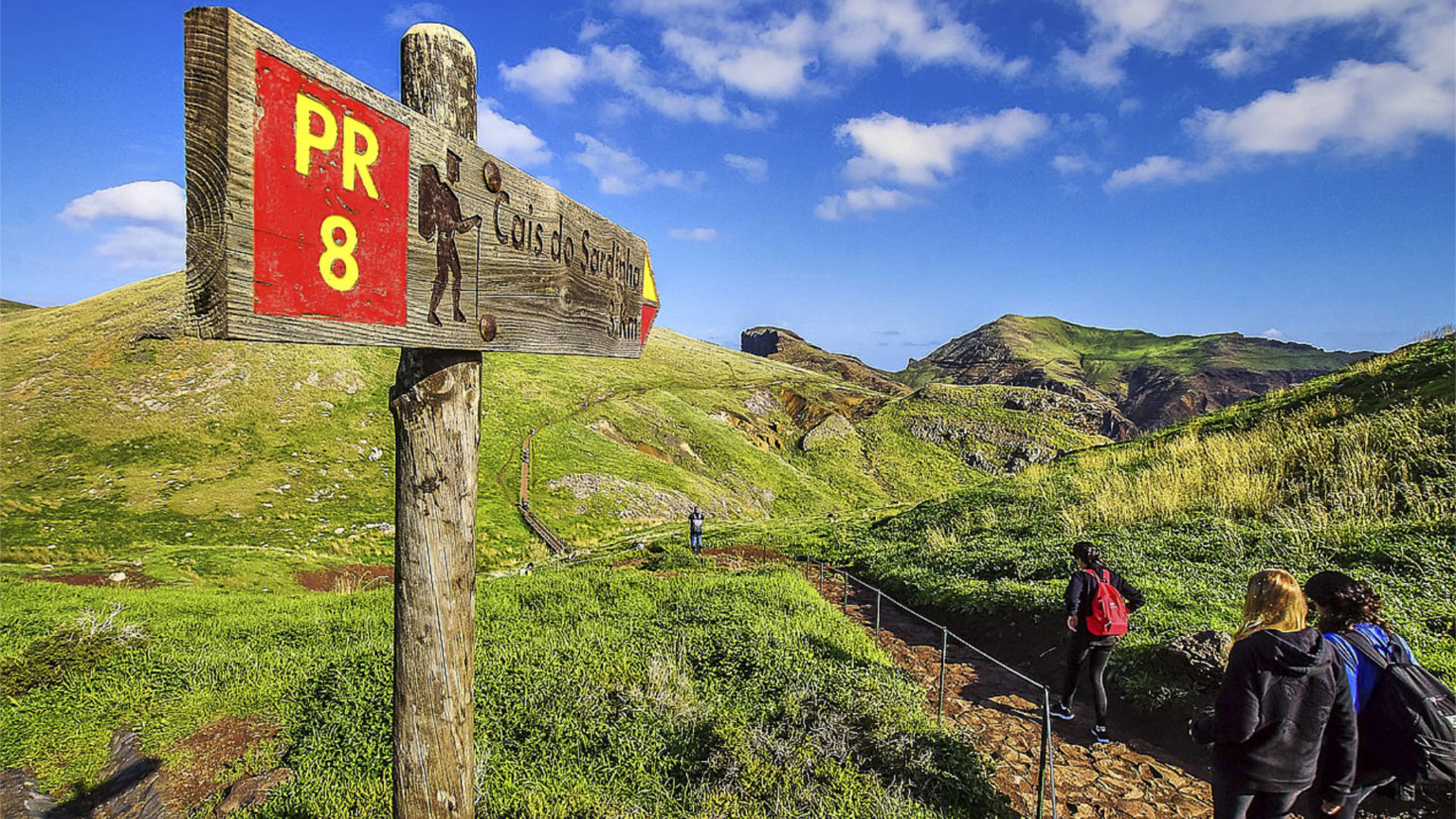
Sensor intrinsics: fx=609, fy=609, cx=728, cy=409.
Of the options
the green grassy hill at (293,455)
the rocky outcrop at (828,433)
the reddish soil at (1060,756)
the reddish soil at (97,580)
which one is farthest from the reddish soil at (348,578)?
the rocky outcrop at (828,433)

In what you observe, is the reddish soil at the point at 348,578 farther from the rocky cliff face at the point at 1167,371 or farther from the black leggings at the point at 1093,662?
the rocky cliff face at the point at 1167,371

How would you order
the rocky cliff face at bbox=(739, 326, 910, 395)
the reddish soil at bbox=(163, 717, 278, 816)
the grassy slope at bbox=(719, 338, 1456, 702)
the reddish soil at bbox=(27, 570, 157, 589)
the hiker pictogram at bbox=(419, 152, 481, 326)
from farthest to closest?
the rocky cliff face at bbox=(739, 326, 910, 395) < the reddish soil at bbox=(27, 570, 157, 589) < the grassy slope at bbox=(719, 338, 1456, 702) < the reddish soil at bbox=(163, 717, 278, 816) < the hiker pictogram at bbox=(419, 152, 481, 326)

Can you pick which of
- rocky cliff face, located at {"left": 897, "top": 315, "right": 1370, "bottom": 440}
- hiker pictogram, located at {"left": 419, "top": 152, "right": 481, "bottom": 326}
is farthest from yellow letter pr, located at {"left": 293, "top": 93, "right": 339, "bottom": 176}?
rocky cliff face, located at {"left": 897, "top": 315, "right": 1370, "bottom": 440}

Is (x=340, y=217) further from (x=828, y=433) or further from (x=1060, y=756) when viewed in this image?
(x=828, y=433)

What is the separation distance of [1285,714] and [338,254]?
5612mm

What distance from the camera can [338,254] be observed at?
1.75 metres

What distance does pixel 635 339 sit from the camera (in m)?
3.87

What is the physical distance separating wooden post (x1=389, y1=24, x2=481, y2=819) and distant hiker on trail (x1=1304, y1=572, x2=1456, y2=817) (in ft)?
17.6

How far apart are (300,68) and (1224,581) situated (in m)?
11.4

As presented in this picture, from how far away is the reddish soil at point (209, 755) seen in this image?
4.88 m

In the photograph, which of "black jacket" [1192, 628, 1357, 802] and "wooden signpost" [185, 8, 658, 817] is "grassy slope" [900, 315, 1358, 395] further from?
"wooden signpost" [185, 8, 658, 817]

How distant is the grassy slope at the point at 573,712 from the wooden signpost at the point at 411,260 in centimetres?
261

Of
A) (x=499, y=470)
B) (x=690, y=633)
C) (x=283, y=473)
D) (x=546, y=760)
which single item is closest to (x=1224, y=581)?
(x=690, y=633)

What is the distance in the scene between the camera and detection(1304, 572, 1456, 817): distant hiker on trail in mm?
3730
